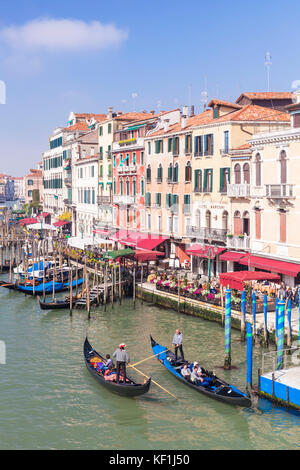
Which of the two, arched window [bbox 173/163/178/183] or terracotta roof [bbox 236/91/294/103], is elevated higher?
terracotta roof [bbox 236/91/294/103]

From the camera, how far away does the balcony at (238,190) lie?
30.8 m

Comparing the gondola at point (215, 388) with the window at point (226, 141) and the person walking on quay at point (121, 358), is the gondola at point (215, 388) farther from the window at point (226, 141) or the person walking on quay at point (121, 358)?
the window at point (226, 141)

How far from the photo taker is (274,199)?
28.2 m

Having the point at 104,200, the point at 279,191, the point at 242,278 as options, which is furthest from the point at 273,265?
the point at 104,200

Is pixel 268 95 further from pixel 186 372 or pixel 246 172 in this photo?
pixel 186 372

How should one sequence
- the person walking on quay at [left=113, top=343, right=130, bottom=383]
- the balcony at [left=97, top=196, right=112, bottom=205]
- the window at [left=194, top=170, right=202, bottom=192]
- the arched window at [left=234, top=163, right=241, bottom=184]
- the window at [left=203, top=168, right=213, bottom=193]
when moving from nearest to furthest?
the person walking on quay at [left=113, top=343, right=130, bottom=383]
the arched window at [left=234, top=163, right=241, bottom=184]
the window at [left=203, top=168, right=213, bottom=193]
the window at [left=194, top=170, right=202, bottom=192]
the balcony at [left=97, top=196, right=112, bottom=205]

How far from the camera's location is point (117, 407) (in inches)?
712

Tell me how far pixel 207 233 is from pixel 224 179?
3454 mm

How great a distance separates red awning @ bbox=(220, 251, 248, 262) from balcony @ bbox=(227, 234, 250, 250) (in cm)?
33

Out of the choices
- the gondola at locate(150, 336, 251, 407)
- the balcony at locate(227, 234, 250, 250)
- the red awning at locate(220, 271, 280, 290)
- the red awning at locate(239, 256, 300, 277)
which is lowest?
the gondola at locate(150, 336, 251, 407)

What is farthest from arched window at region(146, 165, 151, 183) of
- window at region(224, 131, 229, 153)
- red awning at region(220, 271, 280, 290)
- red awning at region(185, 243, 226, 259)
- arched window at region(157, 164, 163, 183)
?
red awning at region(220, 271, 280, 290)

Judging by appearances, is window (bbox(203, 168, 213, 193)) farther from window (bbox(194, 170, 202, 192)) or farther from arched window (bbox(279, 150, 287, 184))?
arched window (bbox(279, 150, 287, 184))

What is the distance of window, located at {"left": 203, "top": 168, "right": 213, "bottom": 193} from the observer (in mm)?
34719
